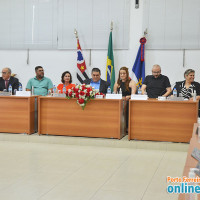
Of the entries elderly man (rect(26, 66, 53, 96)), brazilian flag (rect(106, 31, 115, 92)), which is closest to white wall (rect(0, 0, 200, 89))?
brazilian flag (rect(106, 31, 115, 92))

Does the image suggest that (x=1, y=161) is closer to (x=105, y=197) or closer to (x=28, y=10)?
(x=105, y=197)

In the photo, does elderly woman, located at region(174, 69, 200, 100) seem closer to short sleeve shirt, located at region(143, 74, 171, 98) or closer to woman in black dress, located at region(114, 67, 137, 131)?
short sleeve shirt, located at region(143, 74, 171, 98)

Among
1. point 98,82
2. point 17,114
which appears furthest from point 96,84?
point 17,114

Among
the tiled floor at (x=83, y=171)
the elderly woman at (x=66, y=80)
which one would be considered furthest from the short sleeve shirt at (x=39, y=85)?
the tiled floor at (x=83, y=171)

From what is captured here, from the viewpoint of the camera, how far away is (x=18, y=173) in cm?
388

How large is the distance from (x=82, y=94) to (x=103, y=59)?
2.75m

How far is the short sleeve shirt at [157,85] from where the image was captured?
6301 mm

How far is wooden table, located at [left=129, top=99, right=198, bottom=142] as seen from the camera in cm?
536

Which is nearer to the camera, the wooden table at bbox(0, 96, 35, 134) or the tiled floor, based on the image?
the tiled floor

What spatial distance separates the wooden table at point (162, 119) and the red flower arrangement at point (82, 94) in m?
0.64

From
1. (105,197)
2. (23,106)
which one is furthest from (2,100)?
(105,197)

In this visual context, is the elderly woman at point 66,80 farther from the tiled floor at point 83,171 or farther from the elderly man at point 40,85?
the tiled floor at point 83,171

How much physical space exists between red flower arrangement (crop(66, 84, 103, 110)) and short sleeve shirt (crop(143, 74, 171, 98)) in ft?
3.95

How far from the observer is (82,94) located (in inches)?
217
